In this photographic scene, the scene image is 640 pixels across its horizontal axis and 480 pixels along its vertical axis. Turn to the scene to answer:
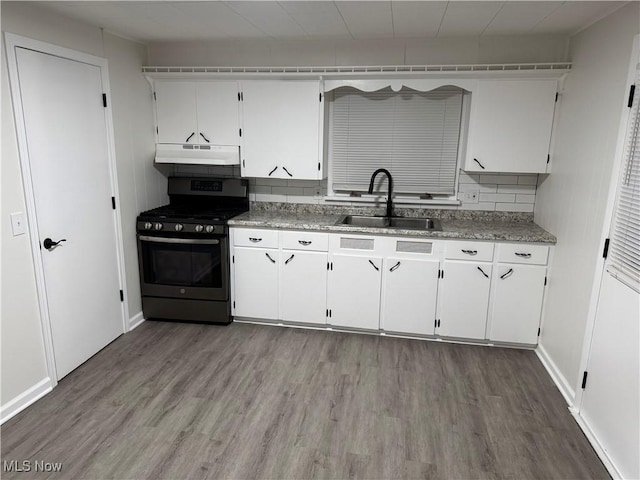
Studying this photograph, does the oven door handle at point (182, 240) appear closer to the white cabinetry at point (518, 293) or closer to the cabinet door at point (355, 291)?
the cabinet door at point (355, 291)

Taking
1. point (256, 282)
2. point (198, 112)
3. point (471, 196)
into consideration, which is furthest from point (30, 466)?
point (471, 196)

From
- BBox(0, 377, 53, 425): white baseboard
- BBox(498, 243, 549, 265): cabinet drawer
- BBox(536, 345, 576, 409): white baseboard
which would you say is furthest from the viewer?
BBox(498, 243, 549, 265): cabinet drawer

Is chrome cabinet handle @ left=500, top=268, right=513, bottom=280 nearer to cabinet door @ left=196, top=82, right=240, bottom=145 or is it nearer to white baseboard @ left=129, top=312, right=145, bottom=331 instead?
cabinet door @ left=196, top=82, right=240, bottom=145

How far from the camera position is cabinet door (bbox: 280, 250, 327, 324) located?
11.5ft

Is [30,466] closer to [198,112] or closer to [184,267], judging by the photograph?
[184,267]

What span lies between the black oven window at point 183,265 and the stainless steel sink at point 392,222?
1.15 meters

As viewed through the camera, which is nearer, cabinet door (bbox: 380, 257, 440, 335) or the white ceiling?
the white ceiling

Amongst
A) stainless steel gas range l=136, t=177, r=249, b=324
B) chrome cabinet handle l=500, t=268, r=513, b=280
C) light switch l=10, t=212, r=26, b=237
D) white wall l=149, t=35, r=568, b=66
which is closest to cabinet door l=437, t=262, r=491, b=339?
chrome cabinet handle l=500, t=268, r=513, b=280

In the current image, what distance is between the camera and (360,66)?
3.41m

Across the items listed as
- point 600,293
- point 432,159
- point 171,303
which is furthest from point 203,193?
point 600,293

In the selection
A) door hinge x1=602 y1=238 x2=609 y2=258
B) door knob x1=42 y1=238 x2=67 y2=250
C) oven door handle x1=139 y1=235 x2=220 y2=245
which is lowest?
oven door handle x1=139 y1=235 x2=220 y2=245

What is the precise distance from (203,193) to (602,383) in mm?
3372

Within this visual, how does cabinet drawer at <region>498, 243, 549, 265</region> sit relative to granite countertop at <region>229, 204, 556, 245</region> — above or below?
below

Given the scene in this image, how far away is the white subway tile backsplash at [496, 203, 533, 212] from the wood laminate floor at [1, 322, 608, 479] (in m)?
1.20
